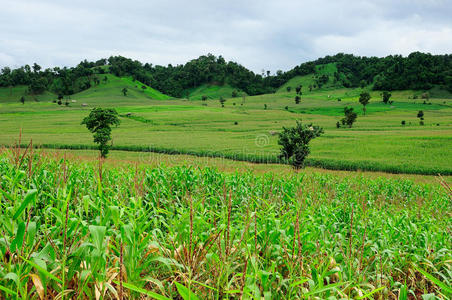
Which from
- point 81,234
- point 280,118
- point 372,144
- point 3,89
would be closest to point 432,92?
point 280,118

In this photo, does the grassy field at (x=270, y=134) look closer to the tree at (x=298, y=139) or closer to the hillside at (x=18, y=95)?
the hillside at (x=18, y=95)

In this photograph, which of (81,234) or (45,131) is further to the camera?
(45,131)

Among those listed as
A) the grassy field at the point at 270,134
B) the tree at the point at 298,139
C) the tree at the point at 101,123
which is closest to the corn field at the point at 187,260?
the tree at the point at 298,139

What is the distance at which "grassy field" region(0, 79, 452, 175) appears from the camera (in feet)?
155

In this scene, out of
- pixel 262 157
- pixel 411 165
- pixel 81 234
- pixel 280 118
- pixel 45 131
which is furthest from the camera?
pixel 280 118

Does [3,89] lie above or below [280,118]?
above

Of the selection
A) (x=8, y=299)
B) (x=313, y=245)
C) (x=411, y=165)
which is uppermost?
(x=8, y=299)

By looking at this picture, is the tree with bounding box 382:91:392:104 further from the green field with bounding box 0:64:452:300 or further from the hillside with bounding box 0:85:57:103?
the hillside with bounding box 0:85:57:103

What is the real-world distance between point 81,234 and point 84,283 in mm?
1170

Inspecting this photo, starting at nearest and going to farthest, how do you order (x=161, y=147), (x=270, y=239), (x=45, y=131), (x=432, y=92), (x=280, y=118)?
1. (x=270, y=239)
2. (x=161, y=147)
3. (x=45, y=131)
4. (x=280, y=118)
5. (x=432, y=92)

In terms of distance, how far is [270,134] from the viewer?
7462 centimetres

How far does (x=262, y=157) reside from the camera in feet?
160

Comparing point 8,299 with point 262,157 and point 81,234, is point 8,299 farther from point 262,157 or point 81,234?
point 262,157

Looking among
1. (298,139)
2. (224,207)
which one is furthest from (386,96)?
(224,207)
